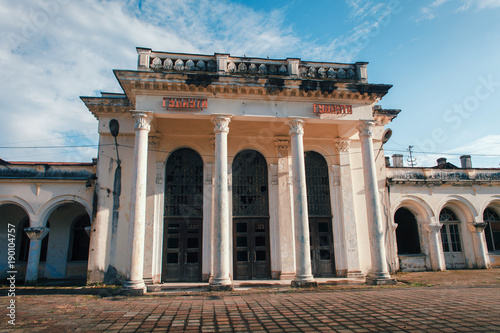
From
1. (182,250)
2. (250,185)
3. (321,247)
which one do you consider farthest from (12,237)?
(321,247)

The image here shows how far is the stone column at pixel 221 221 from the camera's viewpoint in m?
9.51

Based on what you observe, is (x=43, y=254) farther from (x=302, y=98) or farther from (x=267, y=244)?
(x=302, y=98)

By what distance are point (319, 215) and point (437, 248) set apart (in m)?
6.05

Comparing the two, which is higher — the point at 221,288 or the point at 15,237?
the point at 15,237

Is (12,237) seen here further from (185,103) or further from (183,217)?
(185,103)

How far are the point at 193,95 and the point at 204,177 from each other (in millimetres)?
3468

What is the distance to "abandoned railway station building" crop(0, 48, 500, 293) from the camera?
10.5 m

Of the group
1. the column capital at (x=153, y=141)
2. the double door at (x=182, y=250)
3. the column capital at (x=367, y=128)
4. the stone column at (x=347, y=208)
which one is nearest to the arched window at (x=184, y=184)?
the double door at (x=182, y=250)

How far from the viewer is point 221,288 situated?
9.32 meters

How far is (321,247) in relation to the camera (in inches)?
497

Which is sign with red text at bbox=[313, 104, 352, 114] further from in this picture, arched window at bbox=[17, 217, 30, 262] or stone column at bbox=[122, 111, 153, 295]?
arched window at bbox=[17, 217, 30, 262]

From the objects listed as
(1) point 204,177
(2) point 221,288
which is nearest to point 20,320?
(2) point 221,288

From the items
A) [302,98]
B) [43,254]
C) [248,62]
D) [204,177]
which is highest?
[248,62]

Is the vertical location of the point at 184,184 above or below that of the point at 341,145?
below
